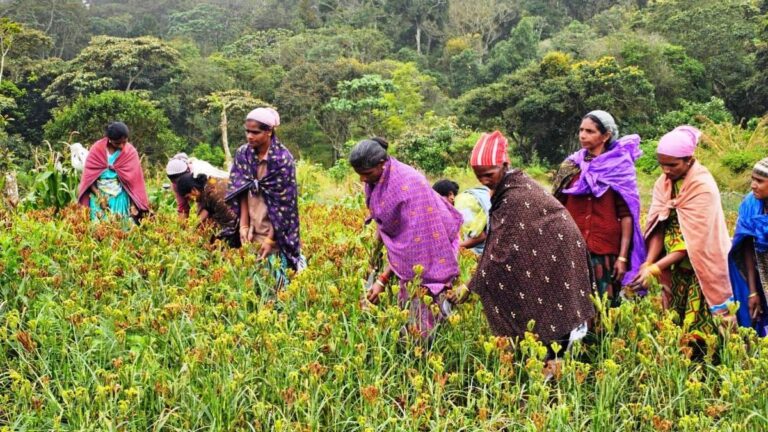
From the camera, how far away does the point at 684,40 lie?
26.5m

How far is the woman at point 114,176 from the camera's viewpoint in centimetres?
515

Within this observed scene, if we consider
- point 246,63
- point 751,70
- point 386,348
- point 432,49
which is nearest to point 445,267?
point 386,348

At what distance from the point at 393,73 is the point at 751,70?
1403 cm

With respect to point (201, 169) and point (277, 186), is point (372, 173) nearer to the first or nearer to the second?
point (277, 186)

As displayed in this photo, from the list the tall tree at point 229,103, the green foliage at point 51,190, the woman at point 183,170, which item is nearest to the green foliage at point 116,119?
the tall tree at point 229,103

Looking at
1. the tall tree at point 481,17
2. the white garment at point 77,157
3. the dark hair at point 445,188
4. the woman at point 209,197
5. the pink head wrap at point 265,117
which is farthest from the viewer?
the tall tree at point 481,17

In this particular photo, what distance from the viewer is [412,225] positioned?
3057 mm

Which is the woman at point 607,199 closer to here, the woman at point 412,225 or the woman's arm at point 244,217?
the woman at point 412,225

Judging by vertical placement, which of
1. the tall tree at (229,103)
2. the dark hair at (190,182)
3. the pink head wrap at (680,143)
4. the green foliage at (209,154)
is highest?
the pink head wrap at (680,143)

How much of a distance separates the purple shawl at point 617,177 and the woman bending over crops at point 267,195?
1636mm

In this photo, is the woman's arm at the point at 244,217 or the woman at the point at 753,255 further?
the woman's arm at the point at 244,217

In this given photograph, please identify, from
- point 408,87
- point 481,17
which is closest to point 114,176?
point 408,87

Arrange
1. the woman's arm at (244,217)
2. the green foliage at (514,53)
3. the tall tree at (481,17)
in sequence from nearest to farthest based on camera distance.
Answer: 1. the woman's arm at (244,217)
2. the green foliage at (514,53)
3. the tall tree at (481,17)

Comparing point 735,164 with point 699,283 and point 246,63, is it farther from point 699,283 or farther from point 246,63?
point 246,63
